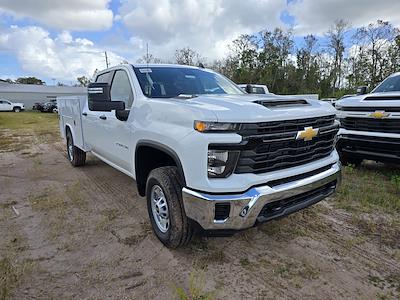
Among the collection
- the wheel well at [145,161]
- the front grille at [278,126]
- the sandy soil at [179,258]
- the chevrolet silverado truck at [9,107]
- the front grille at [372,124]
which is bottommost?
the chevrolet silverado truck at [9,107]

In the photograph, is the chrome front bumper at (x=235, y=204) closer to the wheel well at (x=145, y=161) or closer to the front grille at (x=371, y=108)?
the wheel well at (x=145, y=161)

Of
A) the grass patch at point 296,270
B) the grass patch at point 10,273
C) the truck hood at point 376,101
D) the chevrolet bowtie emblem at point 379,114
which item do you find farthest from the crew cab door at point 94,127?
the chevrolet bowtie emblem at point 379,114

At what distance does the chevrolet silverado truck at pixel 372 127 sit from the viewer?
5051 millimetres

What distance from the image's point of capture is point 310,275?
2793mm

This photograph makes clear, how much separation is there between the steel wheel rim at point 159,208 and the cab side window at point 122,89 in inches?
45.1

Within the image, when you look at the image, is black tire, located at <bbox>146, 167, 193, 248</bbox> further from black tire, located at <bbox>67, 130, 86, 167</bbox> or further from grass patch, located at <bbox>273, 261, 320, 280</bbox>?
black tire, located at <bbox>67, 130, 86, 167</bbox>

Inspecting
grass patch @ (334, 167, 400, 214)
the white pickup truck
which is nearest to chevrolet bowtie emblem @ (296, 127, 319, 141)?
the white pickup truck

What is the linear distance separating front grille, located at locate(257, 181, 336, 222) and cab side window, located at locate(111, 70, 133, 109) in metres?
2.07

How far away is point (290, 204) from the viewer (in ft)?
9.68

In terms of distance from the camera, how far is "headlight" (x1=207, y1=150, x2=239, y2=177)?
260 centimetres

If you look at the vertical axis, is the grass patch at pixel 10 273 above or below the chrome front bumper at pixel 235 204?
below

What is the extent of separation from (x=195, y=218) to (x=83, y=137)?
154 inches

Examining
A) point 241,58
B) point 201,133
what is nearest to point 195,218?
point 201,133

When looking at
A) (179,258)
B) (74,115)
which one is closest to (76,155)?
(74,115)
